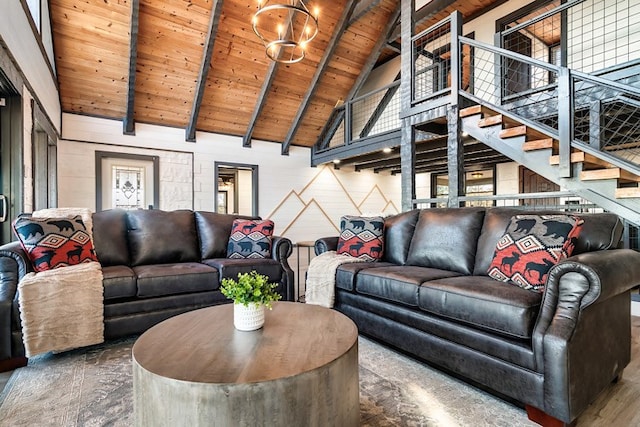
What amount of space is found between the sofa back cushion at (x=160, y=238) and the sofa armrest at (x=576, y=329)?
2968 mm

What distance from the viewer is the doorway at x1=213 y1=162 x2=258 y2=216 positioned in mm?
6682

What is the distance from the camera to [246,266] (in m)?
3.17

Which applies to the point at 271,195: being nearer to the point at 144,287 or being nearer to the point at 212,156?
the point at 212,156

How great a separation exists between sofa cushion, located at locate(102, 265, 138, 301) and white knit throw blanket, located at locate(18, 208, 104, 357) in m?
0.06

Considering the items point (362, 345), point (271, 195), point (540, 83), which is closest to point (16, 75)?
point (362, 345)

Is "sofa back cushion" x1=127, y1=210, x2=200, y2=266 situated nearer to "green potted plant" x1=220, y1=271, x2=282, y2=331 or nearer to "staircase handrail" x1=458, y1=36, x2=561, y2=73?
"green potted plant" x1=220, y1=271, x2=282, y2=331

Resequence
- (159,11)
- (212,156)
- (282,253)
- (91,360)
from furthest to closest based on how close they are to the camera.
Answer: (212,156)
(159,11)
(282,253)
(91,360)

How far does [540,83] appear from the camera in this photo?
5.38 m

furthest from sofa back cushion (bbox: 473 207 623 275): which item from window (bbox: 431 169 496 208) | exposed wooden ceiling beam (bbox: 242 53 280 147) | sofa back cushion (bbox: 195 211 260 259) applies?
window (bbox: 431 169 496 208)

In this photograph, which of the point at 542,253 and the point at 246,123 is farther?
the point at 246,123

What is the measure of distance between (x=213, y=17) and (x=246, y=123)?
7.12 ft

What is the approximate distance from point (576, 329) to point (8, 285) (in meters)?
3.16

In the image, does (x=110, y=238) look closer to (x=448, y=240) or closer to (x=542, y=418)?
(x=448, y=240)

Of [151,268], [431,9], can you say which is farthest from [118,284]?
[431,9]
